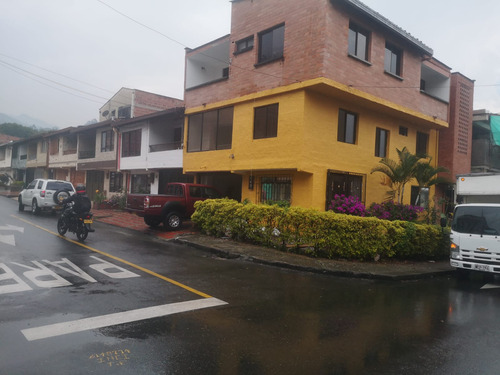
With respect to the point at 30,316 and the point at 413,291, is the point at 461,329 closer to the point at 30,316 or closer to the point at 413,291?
the point at 413,291

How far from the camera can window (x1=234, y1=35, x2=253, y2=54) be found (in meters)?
15.3

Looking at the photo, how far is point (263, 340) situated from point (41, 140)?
40150 mm

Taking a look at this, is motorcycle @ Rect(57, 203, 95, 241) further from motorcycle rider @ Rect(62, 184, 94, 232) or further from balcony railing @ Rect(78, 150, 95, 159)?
balcony railing @ Rect(78, 150, 95, 159)

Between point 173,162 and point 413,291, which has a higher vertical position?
point 173,162

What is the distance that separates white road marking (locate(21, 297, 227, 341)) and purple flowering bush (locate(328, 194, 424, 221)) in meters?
7.69

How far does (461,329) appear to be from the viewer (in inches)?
212

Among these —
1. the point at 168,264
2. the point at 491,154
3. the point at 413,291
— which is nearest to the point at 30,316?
the point at 168,264

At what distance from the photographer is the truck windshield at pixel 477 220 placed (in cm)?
905

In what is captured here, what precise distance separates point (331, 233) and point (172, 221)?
720cm

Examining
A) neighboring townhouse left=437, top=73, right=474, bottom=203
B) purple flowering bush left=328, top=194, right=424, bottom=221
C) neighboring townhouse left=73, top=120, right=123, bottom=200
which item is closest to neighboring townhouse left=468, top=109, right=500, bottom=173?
neighboring townhouse left=437, top=73, right=474, bottom=203

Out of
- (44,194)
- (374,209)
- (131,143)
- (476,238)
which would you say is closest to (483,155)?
(374,209)

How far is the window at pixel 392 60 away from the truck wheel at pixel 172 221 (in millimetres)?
10604

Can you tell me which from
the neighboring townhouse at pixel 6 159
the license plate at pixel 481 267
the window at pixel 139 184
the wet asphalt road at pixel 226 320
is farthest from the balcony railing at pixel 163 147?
the neighboring townhouse at pixel 6 159

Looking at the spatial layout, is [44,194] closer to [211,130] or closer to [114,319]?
[211,130]
